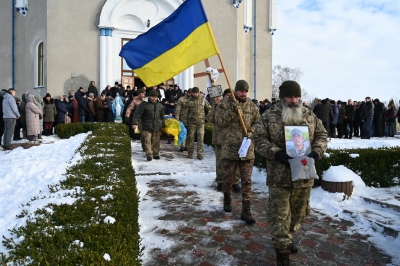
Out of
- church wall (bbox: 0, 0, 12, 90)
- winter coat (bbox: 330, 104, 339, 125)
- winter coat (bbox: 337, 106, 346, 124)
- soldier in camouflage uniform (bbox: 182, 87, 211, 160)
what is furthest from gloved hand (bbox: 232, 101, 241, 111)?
church wall (bbox: 0, 0, 12, 90)

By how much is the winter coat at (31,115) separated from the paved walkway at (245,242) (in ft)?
26.6

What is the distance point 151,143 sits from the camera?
982 centimetres

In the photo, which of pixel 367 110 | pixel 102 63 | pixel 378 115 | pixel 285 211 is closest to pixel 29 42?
pixel 102 63

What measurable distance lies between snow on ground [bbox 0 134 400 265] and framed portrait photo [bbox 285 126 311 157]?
1637 mm

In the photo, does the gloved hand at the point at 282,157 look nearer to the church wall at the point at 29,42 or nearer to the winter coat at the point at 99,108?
the winter coat at the point at 99,108

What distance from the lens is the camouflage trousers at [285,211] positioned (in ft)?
11.3

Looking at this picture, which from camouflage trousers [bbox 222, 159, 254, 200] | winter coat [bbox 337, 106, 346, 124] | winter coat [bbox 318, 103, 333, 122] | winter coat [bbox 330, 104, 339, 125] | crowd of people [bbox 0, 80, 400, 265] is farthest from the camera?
winter coat [bbox 337, 106, 346, 124]

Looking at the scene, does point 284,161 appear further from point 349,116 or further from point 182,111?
point 349,116

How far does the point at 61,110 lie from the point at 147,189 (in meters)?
9.19

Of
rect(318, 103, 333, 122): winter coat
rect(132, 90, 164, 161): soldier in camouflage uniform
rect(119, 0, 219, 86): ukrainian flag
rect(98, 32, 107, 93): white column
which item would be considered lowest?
rect(132, 90, 164, 161): soldier in camouflage uniform

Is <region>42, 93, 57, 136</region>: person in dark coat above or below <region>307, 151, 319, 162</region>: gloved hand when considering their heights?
above

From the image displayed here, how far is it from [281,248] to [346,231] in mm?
1604

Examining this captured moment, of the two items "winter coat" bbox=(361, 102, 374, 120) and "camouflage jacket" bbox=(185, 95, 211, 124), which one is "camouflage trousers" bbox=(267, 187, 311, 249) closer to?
"camouflage jacket" bbox=(185, 95, 211, 124)

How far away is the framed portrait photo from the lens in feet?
11.3
